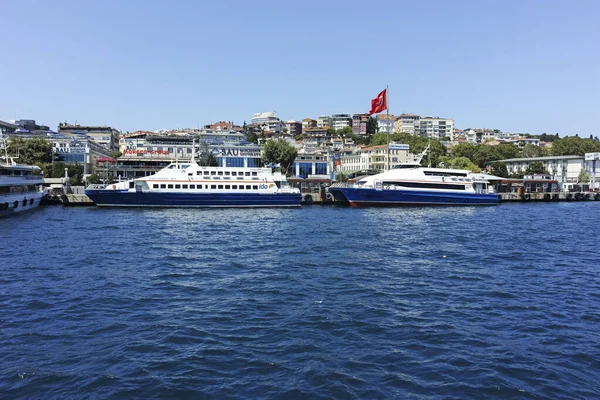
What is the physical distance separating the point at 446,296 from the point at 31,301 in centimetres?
1306

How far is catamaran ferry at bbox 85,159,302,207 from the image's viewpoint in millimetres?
47156

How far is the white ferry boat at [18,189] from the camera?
134ft

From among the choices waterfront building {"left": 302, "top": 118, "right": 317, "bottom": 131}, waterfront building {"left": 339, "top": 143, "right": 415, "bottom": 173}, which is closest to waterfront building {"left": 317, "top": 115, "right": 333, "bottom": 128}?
waterfront building {"left": 302, "top": 118, "right": 317, "bottom": 131}

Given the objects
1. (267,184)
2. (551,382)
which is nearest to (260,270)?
(551,382)

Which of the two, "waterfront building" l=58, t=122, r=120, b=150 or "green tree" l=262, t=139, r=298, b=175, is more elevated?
"waterfront building" l=58, t=122, r=120, b=150

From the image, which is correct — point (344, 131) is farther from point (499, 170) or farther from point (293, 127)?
point (499, 170)

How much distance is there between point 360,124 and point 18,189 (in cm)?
12059

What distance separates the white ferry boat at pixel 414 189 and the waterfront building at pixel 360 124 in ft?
320

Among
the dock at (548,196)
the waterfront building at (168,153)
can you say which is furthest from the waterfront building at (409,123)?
the dock at (548,196)

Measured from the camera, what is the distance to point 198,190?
4825cm

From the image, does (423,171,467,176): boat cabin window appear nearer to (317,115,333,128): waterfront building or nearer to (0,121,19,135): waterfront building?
(0,121,19,135): waterfront building

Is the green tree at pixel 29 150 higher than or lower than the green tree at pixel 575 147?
lower

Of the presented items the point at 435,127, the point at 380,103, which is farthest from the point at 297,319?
the point at 435,127

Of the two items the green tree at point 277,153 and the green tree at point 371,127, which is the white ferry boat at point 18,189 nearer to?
Result: the green tree at point 277,153
